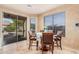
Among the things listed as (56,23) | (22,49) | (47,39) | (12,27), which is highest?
(56,23)

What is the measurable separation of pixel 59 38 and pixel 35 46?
1.09 m

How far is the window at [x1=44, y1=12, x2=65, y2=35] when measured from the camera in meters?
4.55

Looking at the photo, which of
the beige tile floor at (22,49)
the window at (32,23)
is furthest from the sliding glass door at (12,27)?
the window at (32,23)

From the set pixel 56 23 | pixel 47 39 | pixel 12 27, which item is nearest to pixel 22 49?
pixel 12 27

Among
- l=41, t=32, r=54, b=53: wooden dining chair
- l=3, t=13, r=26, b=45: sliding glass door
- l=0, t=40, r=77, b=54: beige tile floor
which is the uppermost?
l=3, t=13, r=26, b=45: sliding glass door

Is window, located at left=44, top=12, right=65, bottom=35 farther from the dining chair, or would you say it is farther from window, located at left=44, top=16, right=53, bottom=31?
the dining chair

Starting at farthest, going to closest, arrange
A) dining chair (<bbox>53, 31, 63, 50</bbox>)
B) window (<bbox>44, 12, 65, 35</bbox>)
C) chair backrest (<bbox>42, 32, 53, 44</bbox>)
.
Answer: window (<bbox>44, 12, 65, 35</bbox>)
dining chair (<bbox>53, 31, 63, 50</bbox>)
chair backrest (<bbox>42, 32, 53, 44</bbox>)

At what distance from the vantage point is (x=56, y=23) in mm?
4574

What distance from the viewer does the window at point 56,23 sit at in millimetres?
4547

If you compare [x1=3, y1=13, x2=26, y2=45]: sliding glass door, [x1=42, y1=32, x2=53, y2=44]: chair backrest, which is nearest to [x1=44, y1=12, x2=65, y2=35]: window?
[x1=42, y1=32, x2=53, y2=44]: chair backrest

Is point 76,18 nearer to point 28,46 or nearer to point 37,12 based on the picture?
point 37,12

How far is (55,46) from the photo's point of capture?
14.6 feet

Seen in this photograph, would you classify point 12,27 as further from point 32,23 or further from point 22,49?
point 22,49

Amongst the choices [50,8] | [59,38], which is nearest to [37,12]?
[50,8]
